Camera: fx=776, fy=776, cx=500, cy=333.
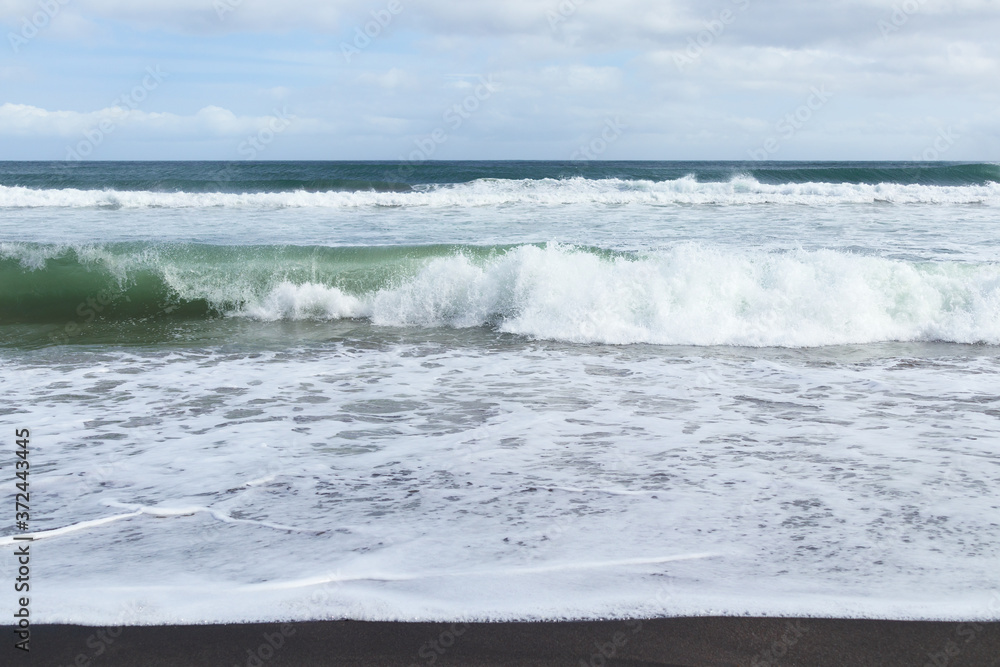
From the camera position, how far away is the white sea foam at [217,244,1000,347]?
8.77 m

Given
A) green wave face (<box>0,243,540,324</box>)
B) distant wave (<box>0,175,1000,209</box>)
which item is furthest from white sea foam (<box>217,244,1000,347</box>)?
distant wave (<box>0,175,1000,209</box>)

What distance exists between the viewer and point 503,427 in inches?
210

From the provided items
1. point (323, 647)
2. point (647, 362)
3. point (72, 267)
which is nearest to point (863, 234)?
point (647, 362)

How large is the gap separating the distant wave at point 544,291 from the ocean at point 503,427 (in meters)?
0.05

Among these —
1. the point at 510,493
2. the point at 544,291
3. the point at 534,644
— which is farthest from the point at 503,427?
the point at 544,291

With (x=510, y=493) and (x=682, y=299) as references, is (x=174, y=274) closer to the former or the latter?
(x=682, y=299)

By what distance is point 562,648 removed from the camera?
2697 mm

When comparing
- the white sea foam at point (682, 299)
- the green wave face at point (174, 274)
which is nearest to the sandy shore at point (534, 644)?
the white sea foam at point (682, 299)

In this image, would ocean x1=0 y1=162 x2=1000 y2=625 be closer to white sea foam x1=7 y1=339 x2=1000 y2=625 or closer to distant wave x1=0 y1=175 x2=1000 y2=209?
white sea foam x1=7 y1=339 x2=1000 y2=625

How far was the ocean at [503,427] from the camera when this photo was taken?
315 cm

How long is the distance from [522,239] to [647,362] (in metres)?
6.80

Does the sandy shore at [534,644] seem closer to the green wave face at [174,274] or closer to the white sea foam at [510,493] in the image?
the white sea foam at [510,493]

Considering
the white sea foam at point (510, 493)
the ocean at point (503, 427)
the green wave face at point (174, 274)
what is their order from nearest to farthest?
the white sea foam at point (510, 493) < the ocean at point (503, 427) < the green wave face at point (174, 274)

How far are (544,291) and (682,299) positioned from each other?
1.70 meters
